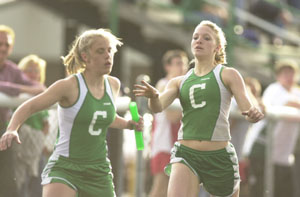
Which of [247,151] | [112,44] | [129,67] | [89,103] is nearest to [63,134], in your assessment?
[89,103]

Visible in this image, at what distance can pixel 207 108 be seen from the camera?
682 centimetres

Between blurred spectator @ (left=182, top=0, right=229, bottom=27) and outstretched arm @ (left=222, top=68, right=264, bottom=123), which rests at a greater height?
blurred spectator @ (left=182, top=0, right=229, bottom=27)

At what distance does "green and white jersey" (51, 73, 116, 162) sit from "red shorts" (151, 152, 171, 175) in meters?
2.67

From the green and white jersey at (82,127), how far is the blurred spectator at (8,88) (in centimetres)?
76

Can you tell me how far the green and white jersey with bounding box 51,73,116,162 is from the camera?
6.35 meters

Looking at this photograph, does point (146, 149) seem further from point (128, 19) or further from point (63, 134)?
point (128, 19)

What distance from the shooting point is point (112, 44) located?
6.55 meters

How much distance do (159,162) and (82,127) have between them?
2839 millimetres

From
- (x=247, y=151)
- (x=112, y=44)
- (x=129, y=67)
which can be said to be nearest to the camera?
(x=112, y=44)

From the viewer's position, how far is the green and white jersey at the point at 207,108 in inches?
268

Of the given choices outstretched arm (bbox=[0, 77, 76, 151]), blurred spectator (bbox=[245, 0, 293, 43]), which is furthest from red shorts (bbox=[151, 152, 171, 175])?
blurred spectator (bbox=[245, 0, 293, 43])

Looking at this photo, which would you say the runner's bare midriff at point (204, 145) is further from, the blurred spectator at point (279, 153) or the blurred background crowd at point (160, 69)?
the blurred spectator at point (279, 153)

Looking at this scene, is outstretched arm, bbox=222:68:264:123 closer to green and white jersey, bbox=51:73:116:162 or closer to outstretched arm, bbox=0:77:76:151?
green and white jersey, bbox=51:73:116:162

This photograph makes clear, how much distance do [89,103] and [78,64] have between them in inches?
15.4
